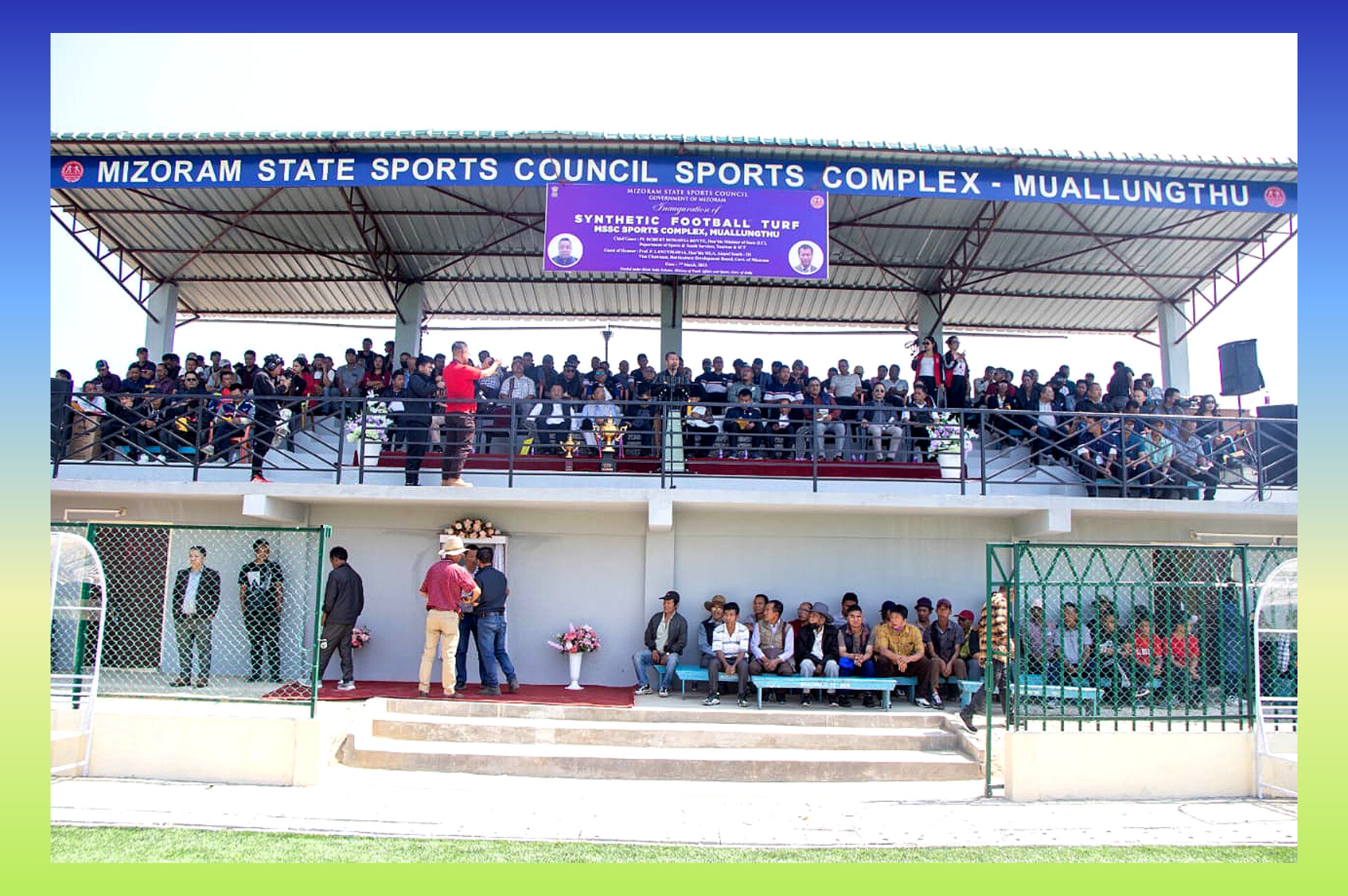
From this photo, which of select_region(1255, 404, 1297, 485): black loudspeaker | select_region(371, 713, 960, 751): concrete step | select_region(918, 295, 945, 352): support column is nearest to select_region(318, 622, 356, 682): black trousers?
select_region(371, 713, 960, 751): concrete step

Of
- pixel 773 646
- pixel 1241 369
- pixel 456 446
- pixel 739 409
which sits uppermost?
pixel 1241 369

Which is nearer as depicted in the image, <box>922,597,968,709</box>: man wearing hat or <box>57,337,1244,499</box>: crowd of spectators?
<box>922,597,968,709</box>: man wearing hat

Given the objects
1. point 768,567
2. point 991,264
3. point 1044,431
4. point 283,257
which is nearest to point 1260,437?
point 1044,431

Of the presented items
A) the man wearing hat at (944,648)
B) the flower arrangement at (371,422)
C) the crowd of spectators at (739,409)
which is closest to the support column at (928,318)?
the crowd of spectators at (739,409)

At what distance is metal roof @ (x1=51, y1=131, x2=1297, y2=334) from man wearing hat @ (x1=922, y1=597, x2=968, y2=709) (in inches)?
233

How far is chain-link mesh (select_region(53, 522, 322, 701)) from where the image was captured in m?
10.6

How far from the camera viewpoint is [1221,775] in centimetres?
788

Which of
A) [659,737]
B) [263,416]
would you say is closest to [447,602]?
[659,737]

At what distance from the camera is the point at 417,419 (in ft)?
40.1

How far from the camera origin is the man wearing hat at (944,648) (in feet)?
34.6

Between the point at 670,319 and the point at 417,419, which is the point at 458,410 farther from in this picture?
the point at 670,319

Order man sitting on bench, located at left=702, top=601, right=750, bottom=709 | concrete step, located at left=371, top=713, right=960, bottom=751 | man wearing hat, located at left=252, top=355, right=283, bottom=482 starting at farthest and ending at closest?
man wearing hat, located at left=252, top=355, right=283, bottom=482 → man sitting on bench, located at left=702, top=601, right=750, bottom=709 → concrete step, located at left=371, top=713, right=960, bottom=751

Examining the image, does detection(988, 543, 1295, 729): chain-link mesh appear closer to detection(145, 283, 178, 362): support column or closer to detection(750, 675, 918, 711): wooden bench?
detection(750, 675, 918, 711): wooden bench

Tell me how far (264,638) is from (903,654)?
23.7 ft
